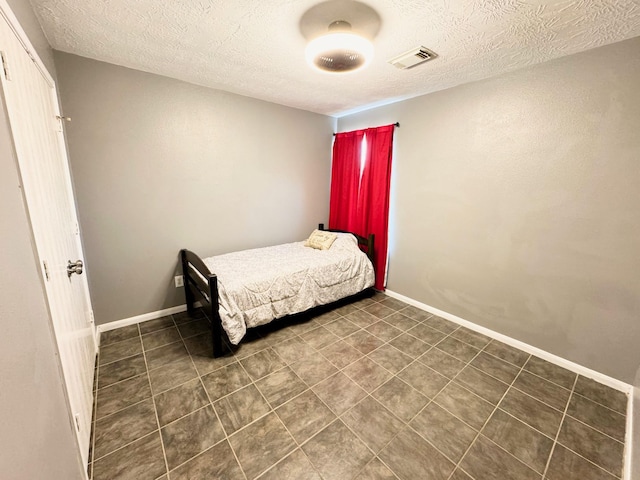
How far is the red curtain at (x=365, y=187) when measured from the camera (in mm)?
3326

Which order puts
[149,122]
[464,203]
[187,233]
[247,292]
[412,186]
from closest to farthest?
[247,292] < [149,122] < [464,203] < [187,233] < [412,186]

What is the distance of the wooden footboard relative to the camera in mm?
2096

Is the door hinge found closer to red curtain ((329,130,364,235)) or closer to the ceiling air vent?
the ceiling air vent

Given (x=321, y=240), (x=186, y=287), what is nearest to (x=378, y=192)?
(x=321, y=240)

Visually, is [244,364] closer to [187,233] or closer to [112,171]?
[187,233]

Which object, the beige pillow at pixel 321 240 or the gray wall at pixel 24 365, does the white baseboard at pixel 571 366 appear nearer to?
the beige pillow at pixel 321 240

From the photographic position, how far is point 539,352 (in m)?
2.31

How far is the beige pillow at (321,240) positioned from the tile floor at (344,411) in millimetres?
1183

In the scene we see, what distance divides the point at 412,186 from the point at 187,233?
105 inches

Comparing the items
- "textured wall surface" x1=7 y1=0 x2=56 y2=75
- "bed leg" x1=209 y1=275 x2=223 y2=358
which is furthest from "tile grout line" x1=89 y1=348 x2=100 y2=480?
"textured wall surface" x1=7 y1=0 x2=56 y2=75

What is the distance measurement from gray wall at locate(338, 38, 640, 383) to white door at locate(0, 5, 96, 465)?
257 centimetres

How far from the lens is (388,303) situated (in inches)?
130

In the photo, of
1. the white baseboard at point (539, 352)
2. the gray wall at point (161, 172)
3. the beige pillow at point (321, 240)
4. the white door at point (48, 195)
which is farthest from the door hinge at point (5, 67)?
the white baseboard at point (539, 352)

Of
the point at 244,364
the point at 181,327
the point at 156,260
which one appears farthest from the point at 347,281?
the point at 156,260
